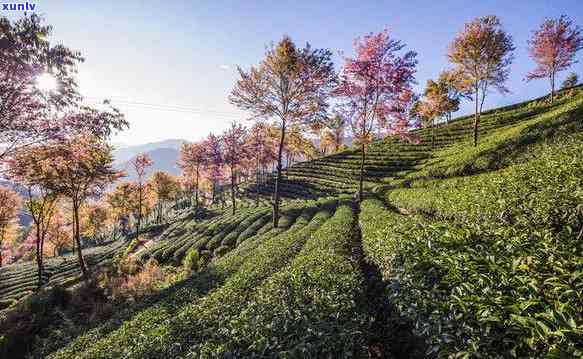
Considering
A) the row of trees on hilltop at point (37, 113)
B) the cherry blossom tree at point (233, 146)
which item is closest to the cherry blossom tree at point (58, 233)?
the cherry blossom tree at point (233, 146)

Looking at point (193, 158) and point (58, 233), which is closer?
point (193, 158)

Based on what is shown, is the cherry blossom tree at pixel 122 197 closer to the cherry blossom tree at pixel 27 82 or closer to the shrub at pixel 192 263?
the shrub at pixel 192 263

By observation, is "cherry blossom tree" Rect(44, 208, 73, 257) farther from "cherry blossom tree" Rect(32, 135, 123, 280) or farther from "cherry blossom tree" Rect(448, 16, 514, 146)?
"cherry blossom tree" Rect(448, 16, 514, 146)

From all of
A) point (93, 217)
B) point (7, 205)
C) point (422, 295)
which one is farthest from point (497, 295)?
point (93, 217)

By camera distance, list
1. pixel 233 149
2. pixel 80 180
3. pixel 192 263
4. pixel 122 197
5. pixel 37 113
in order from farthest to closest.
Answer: pixel 122 197 → pixel 233 149 → pixel 80 180 → pixel 192 263 → pixel 37 113

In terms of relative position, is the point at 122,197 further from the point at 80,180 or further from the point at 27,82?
the point at 27,82

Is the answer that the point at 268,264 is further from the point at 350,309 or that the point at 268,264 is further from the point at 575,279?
the point at 575,279

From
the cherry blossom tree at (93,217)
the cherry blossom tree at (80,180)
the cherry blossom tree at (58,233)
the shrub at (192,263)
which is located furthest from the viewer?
the cherry blossom tree at (93,217)

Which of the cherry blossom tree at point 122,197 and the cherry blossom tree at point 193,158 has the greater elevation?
the cherry blossom tree at point 193,158

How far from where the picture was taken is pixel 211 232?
1390 inches

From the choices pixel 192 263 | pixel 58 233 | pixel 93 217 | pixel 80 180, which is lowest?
pixel 58 233

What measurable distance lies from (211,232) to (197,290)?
78.8 ft

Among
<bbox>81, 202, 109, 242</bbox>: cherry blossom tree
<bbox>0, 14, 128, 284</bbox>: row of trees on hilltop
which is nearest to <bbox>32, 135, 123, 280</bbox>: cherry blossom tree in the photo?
<bbox>0, 14, 128, 284</bbox>: row of trees on hilltop

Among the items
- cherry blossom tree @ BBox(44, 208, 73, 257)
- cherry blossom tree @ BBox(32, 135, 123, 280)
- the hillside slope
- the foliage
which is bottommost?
cherry blossom tree @ BBox(44, 208, 73, 257)
